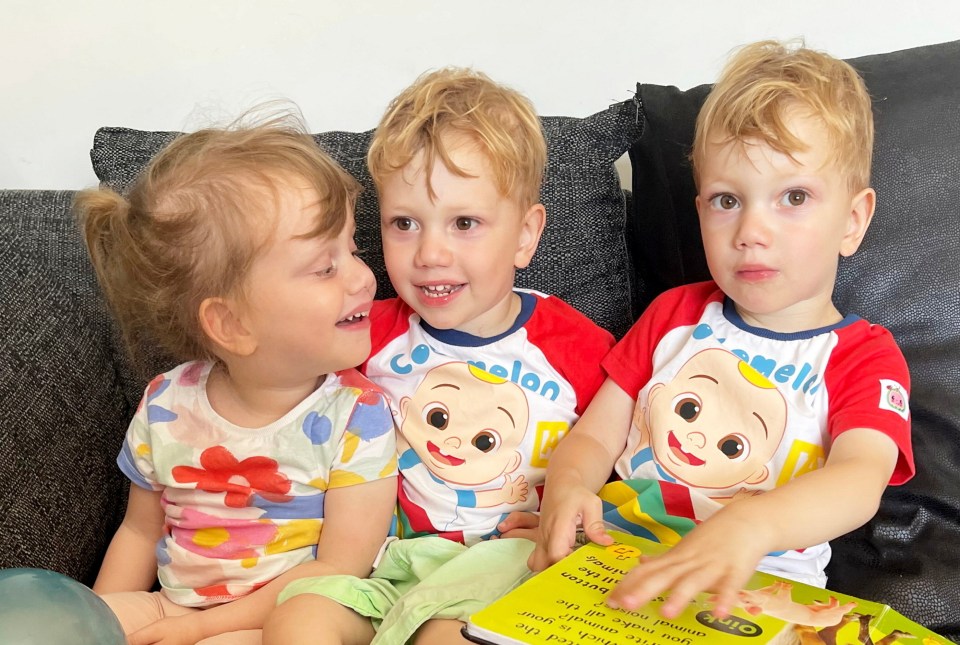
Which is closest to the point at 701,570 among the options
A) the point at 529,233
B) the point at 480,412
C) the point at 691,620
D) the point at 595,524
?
the point at 691,620

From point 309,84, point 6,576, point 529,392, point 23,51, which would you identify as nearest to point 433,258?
point 529,392

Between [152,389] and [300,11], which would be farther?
[300,11]

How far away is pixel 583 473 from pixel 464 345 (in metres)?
0.26

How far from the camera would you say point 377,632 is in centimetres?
114

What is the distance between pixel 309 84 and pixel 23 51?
0.58m

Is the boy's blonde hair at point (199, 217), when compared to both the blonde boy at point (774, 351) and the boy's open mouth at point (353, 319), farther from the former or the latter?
the blonde boy at point (774, 351)

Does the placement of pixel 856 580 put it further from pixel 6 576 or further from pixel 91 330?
pixel 91 330

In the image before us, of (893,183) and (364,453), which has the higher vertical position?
(893,183)

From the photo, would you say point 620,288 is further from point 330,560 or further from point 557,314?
point 330,560

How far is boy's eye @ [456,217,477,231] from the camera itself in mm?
1243

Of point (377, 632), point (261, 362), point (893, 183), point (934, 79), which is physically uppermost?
point (934, 79)

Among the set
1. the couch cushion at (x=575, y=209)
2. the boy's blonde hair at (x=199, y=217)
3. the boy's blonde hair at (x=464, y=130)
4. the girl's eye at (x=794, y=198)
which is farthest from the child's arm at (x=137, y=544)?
the girl's eye at (x=794, y=198)

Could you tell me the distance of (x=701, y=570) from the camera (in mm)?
870

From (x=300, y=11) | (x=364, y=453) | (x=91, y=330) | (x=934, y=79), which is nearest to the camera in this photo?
(x=364, y=453)
